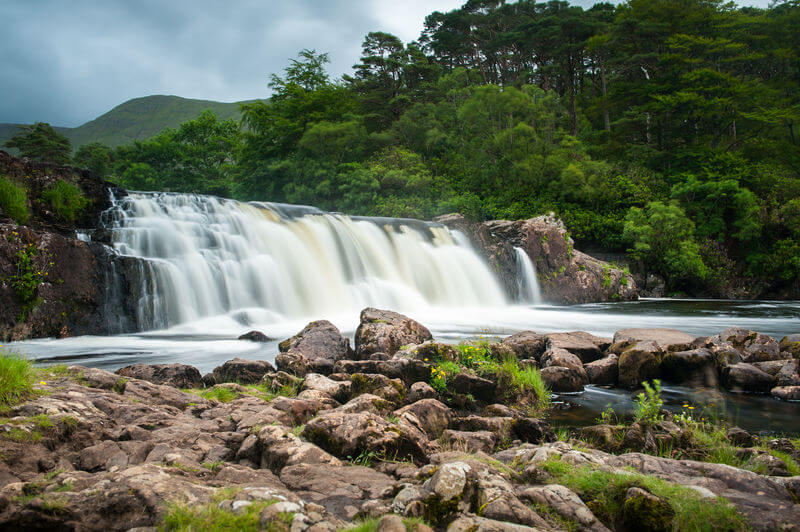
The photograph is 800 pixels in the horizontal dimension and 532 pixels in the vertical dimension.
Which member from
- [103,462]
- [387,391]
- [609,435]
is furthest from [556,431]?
[103,462]

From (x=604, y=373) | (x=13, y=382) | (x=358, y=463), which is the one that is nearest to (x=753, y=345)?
(x=604, y=373)

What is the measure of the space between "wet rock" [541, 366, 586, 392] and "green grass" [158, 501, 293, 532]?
5642mm

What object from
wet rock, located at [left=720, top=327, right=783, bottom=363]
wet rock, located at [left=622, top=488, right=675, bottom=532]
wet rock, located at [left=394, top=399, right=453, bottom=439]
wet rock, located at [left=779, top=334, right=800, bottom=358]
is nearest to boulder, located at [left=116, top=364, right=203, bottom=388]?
wet rock, located at [left=394, top=399, right=453, bottom=439]

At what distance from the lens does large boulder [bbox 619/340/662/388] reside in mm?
7449

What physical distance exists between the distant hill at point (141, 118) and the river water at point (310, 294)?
178m

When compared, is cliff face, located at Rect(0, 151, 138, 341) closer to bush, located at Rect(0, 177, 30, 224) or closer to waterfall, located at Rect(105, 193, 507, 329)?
bush, located at Rect(0, 177, 30, 224)

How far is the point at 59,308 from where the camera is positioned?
10.6 m

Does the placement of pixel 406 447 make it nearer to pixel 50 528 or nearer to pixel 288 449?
pixel 288 449

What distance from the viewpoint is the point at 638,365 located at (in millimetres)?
7496

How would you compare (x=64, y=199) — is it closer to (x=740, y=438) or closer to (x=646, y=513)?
(x=646, y=513)

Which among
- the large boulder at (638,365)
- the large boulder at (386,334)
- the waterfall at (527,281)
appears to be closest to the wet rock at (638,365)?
the large boulder at (638,365)

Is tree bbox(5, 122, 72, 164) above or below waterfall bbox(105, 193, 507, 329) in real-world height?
A: above

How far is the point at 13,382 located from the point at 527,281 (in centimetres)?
2063

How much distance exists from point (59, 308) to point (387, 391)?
9.82 metres
